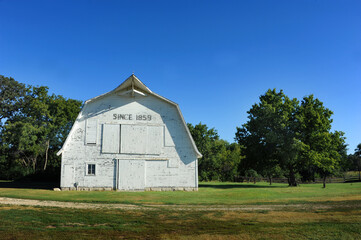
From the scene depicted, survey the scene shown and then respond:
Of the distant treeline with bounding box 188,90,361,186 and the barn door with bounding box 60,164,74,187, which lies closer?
the barn door with bounding box 60,164,74,187

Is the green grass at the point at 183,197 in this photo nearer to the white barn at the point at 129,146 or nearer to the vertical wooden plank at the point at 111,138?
the white barn at the point at 129,146

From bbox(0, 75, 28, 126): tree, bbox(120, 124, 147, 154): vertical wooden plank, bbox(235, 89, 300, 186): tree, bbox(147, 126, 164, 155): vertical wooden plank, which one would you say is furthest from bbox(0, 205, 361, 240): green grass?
bbox(0, 75, 28, 126): tree

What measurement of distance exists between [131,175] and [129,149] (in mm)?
2314

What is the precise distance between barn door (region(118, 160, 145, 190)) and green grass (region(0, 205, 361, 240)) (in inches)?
498

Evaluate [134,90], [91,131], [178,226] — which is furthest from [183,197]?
[134,90]

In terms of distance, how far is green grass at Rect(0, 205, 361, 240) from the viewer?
7457mm

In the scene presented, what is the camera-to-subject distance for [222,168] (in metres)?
64.1

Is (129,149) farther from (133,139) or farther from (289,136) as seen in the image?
(289,136)

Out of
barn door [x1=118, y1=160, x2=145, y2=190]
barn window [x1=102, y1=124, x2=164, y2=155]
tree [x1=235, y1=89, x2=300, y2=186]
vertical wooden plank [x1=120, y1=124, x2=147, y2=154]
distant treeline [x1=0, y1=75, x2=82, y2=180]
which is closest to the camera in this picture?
barn door [x1=118, y1=160, x2=145, y2=190]

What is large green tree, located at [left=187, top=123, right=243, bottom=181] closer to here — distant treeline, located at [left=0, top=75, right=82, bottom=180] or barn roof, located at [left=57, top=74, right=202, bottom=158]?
distant treeline, located at [left=0, top=75, right=82, bottom=180]

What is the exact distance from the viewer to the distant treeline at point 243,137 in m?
31.9

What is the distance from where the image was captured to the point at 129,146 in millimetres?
24547

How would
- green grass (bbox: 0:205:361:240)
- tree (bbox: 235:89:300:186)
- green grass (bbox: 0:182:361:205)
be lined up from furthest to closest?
tree (bbox: 235:89:300:186) → green grass (bbox: 0:182:361:205) → green grass (bbox: 0:205:361:240)

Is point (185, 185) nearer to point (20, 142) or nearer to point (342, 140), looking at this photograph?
point (342, 140)
